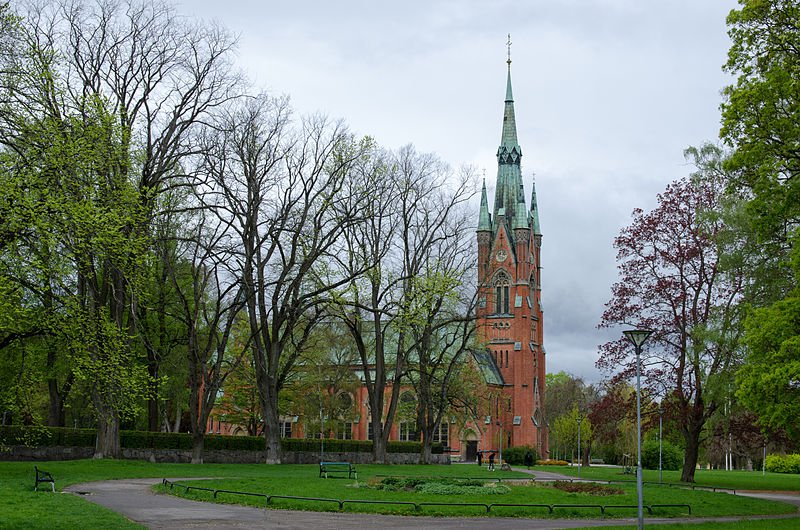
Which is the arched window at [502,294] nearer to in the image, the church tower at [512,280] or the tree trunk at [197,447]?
the church tower at [512,280]

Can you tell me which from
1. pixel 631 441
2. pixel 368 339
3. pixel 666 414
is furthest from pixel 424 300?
pixel 631 441

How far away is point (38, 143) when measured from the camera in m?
22.3

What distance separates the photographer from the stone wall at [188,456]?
3262 centimetres

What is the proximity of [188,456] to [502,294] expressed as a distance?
53650 millimetres

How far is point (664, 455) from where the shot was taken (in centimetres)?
6425

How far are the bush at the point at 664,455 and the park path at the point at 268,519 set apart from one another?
46.1 metres

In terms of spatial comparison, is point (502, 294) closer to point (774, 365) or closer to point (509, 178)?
point (509, 178)

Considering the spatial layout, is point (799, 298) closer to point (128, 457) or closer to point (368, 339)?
point (128, 457)

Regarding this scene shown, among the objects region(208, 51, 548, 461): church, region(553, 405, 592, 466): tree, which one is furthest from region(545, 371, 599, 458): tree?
region(553, 405, 592, 466): tree

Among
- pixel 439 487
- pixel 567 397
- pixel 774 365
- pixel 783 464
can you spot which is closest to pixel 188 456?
pixel 439 487

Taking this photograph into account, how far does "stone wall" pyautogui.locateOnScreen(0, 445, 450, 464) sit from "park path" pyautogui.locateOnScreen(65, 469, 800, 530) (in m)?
10.5

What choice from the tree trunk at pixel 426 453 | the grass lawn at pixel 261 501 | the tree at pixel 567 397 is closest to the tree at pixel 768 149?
the grass lawn at pixel 261 501

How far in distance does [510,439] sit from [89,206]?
226ft

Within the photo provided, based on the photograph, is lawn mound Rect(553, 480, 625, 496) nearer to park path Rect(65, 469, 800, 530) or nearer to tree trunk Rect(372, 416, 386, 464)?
park path Rect(65, 469, 800, 530)
